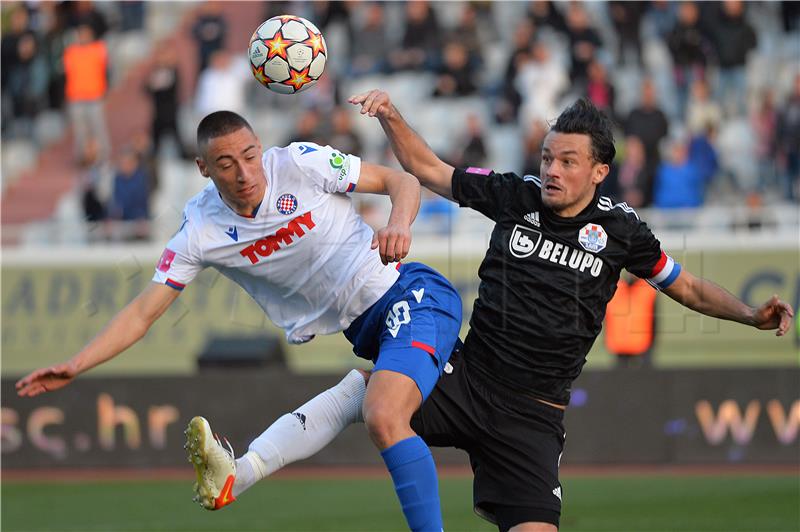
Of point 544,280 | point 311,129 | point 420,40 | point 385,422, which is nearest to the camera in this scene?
point 385,422

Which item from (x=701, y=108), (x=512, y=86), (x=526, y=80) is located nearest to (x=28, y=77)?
(x=512, y=86)

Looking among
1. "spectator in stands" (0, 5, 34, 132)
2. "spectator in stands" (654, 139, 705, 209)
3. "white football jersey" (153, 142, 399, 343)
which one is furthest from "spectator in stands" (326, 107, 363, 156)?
"white football jersey" (153, 142, 399, 343)

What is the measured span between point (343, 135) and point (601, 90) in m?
3.34

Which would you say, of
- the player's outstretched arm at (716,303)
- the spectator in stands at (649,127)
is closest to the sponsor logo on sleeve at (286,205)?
the player's outstretched arm at (716,303)

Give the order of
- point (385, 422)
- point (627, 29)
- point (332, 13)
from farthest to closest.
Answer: point (332, 13) → point (627, 29) → point (385, 422)

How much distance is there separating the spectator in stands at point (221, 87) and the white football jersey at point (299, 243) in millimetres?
11814

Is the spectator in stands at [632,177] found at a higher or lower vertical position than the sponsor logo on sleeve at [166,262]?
higher

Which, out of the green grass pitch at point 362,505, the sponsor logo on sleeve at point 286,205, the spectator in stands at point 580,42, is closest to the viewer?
the sponsor logo on sleeve at point 286,205

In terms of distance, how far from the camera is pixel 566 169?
21.4 feet

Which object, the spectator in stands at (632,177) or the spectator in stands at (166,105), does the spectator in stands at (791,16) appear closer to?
the spectator in stands at (632,177)

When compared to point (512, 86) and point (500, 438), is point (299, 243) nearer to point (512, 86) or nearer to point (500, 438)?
point (500, 438)

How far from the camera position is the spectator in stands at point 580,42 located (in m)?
17.1

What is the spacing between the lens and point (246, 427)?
46.9 ft

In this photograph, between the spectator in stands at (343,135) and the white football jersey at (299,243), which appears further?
the spectator in stands at (343,135)
